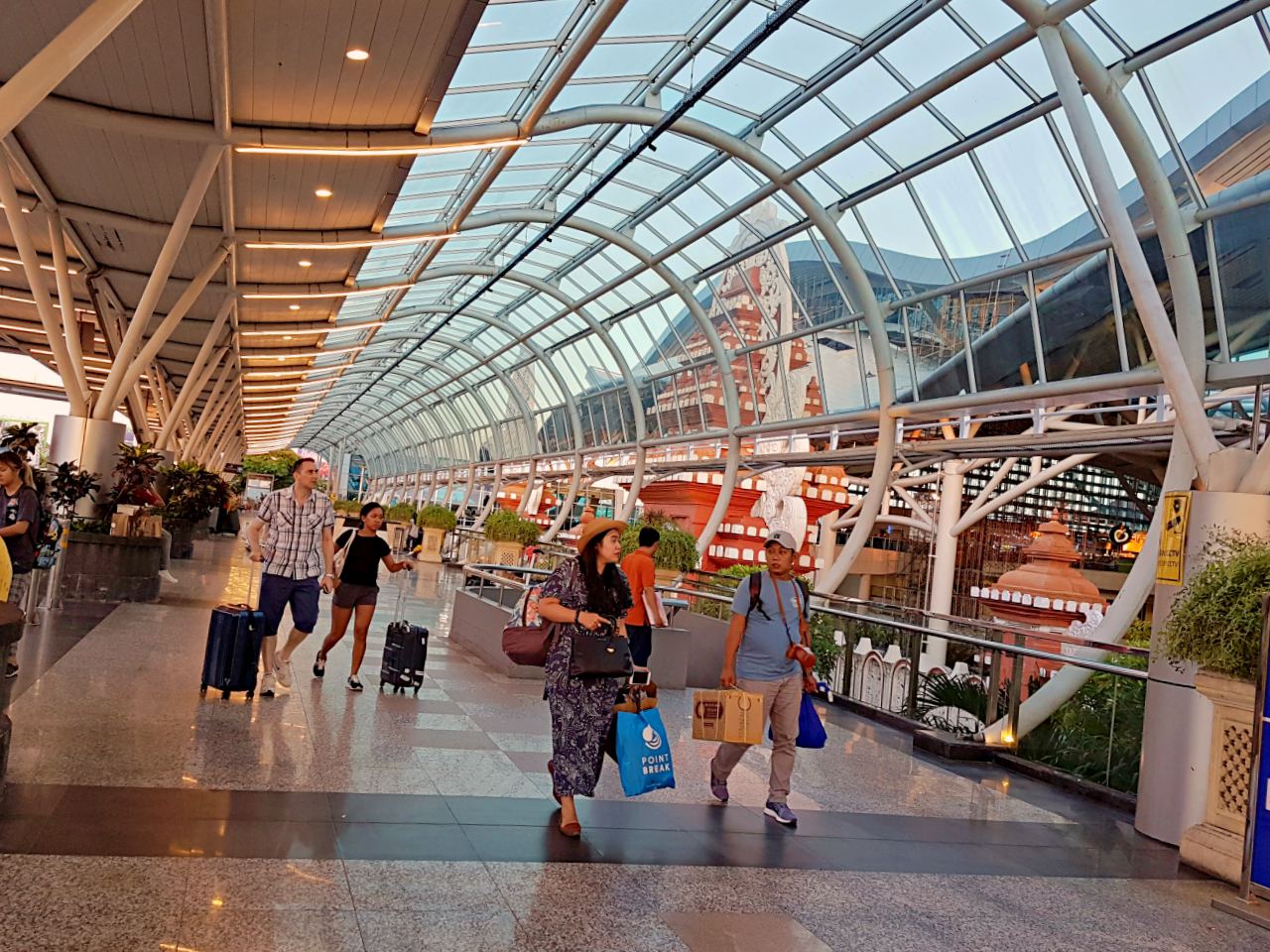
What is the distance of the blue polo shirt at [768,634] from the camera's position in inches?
257

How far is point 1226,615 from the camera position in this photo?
6312mm

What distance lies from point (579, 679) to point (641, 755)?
0.50 meters

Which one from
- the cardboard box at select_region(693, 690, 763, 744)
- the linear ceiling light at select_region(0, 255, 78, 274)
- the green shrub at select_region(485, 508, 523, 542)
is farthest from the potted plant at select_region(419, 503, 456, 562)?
the cardboard box at select_region(693, 690, 763, 744)

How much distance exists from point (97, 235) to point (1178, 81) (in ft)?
47.9

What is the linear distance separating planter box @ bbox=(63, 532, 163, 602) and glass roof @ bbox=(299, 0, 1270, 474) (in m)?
6.02

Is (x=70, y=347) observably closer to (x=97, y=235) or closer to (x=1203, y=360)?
(x=97, y=235)

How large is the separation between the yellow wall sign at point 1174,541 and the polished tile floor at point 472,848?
5.65 feet

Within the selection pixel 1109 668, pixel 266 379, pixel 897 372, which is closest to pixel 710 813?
pixel 1109 668

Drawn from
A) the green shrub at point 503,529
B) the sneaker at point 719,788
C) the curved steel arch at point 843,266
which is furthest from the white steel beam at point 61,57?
the green shrub at point 503,529

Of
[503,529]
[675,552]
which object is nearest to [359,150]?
[675,552]

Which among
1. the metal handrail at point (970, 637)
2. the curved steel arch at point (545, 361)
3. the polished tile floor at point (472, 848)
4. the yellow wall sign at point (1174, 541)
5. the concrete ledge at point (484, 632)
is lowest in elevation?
the polished tile floor at point (472, 848)

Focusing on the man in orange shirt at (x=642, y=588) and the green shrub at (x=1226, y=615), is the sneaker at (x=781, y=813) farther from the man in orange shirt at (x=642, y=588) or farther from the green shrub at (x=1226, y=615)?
the green shrub at (x=1226, y=615)

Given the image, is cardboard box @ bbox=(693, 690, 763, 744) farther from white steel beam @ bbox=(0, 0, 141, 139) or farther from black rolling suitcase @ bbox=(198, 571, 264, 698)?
white steel beam @ bbox=(0, 0, 141, 139)

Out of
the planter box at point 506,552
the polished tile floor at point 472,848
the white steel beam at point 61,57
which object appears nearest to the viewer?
the polished tile floor at point 472,848
